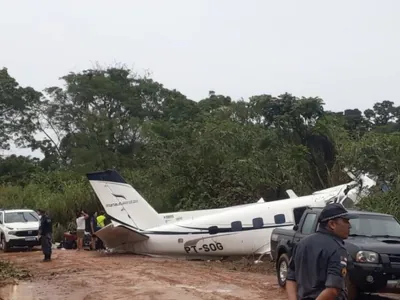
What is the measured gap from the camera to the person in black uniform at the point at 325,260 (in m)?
4.62

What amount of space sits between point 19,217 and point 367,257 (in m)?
21.3

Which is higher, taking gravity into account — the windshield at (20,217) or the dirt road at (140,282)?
the windshield at (20,217)

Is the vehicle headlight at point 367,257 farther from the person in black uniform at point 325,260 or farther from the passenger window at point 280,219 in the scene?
the passenger window at point 280,219

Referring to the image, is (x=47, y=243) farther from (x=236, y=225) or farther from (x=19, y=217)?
(x=19, y=217)

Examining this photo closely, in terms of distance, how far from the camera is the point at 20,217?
29016mm

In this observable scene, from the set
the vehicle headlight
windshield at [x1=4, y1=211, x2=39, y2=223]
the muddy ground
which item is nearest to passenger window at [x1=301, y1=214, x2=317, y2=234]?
the muddy ground

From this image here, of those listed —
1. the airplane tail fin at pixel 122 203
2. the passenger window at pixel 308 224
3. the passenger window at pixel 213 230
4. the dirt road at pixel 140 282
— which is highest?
the airplane tail fin at pixel 122 203

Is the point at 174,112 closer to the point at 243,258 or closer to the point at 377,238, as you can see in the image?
the point at 243,258

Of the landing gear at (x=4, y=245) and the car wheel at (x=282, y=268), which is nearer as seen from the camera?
the car wheel at (x=282, y=268)

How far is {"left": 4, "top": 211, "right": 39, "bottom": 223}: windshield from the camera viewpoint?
Result: 28.7 meters

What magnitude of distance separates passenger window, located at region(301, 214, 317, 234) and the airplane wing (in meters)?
9.53

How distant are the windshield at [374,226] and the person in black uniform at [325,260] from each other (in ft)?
23.3

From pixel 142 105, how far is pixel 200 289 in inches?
1730

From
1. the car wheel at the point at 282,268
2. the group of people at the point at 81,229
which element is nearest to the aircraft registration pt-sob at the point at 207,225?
the group of people at the point at 81,229
